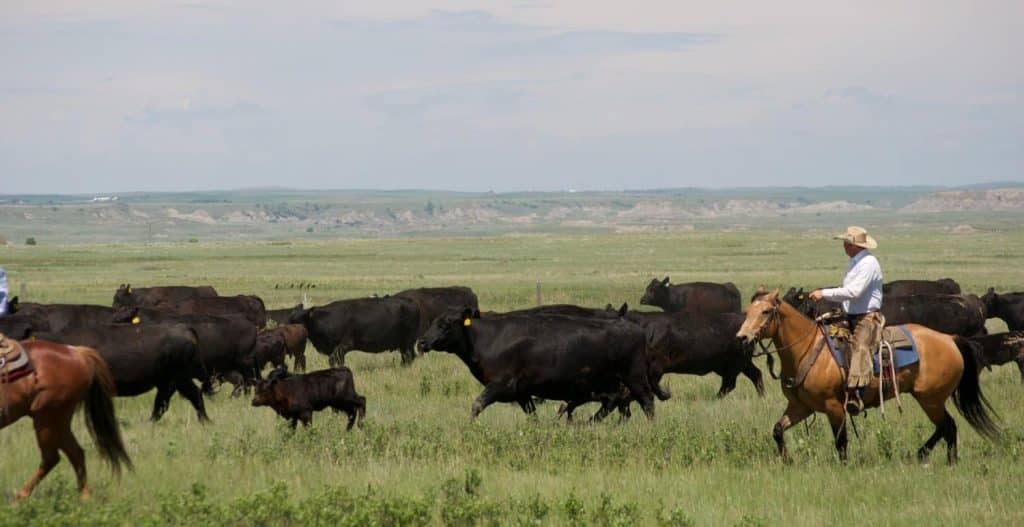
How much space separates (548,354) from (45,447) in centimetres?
658

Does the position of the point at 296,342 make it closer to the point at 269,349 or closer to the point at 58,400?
the point at 269,349

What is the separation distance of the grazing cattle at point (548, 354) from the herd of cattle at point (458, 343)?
14mm

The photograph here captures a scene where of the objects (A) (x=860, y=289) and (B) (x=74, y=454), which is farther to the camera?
(A) (x=860, y=289)

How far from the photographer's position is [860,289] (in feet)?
39.8

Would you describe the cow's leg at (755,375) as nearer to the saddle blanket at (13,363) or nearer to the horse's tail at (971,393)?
the horse's tail at (971,393)

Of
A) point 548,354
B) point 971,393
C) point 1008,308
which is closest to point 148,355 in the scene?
point 548,354

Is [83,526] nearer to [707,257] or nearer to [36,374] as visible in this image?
[36,374]

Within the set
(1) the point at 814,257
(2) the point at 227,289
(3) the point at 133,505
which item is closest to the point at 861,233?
(3) the point at 133,505

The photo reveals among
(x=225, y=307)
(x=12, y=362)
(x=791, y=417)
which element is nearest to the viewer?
(x=12, y=362)

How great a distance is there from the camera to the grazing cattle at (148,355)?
15219mm

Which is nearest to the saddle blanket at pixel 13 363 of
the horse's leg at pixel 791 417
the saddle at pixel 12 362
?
the saddle at pixel 12 362

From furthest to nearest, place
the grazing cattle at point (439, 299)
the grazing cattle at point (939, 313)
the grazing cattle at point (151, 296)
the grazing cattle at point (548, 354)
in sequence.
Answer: the grazing cattle at point (151, 296), the grazing cattle at point (439, 299), the grazing cattle at point (939, 313), the grazing cattle at point (548, 354)

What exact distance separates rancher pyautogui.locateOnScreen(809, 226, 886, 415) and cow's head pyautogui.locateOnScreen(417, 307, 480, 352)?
16.4 ft

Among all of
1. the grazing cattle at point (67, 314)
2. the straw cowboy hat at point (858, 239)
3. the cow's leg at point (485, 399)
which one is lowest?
the cow's leg at point (485, 399)
